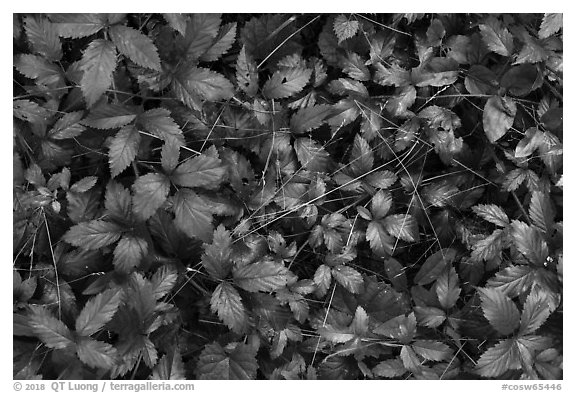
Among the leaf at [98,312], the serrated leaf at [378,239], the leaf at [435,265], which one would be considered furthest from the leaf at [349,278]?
the leaf at [98,312]

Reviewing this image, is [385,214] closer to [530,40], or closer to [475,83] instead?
[475,83]

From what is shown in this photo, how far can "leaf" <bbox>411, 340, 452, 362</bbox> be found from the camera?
208cm

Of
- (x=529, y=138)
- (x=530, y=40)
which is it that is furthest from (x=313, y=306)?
(x=530, y=40)

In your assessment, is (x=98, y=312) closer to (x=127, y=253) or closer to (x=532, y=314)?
(x=127, y=253)

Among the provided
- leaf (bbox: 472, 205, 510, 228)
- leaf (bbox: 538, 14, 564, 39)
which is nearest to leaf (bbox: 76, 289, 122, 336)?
leaf (bbox: 472, 205, 510, 228)

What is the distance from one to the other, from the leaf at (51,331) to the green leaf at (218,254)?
Result: 514 millimetres

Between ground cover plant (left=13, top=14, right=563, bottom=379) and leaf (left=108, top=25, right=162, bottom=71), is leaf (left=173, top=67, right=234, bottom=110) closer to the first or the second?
ground cover plant (left=13, top=14, right=563, bottom=379)

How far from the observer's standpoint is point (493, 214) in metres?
2.15

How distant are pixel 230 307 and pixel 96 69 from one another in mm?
917

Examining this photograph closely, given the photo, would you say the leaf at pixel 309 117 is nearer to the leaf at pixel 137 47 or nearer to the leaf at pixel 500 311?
the leaf at pixel 137 47

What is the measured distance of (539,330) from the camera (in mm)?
2127

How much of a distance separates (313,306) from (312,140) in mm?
629

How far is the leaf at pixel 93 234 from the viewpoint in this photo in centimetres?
200

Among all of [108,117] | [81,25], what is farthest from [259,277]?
[81,25]
